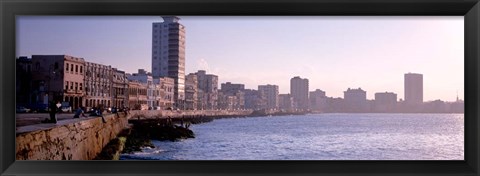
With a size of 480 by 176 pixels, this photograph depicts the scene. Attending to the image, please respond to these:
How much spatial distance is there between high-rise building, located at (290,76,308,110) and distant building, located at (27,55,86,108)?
1563mm

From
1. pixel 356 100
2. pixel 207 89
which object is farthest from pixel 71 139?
pixel 356 100

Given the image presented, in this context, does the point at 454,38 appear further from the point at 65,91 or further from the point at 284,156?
the point at 65,91

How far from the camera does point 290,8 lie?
2840 millimetres

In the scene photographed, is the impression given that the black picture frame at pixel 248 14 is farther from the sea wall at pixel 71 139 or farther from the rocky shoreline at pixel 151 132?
the rocky shoreline at pixel 151 132

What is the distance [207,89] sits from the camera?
395 cm

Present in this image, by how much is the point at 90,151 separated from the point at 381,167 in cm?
198

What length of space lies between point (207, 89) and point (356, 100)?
3.78 feet

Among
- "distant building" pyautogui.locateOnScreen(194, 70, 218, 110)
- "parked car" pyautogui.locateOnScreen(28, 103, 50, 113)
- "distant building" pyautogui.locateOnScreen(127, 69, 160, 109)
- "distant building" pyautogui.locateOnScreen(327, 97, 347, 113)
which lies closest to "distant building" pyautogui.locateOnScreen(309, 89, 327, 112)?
"distant building" pyautogui.locateOnScreen(327, 97, 347, 113)

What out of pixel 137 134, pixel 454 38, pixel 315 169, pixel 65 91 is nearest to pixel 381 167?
pixel 315 169

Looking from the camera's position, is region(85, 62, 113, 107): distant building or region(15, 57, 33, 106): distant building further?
region(85, 62, 113, 107): distant building

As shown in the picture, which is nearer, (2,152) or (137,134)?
(2,152)

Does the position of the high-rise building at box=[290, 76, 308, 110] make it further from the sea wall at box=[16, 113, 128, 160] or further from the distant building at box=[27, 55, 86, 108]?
the distant building at box=[27, 55, 86, 108]

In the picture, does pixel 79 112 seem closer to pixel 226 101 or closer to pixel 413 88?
pixel 226 101

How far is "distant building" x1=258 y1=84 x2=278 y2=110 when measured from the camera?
4.01m
